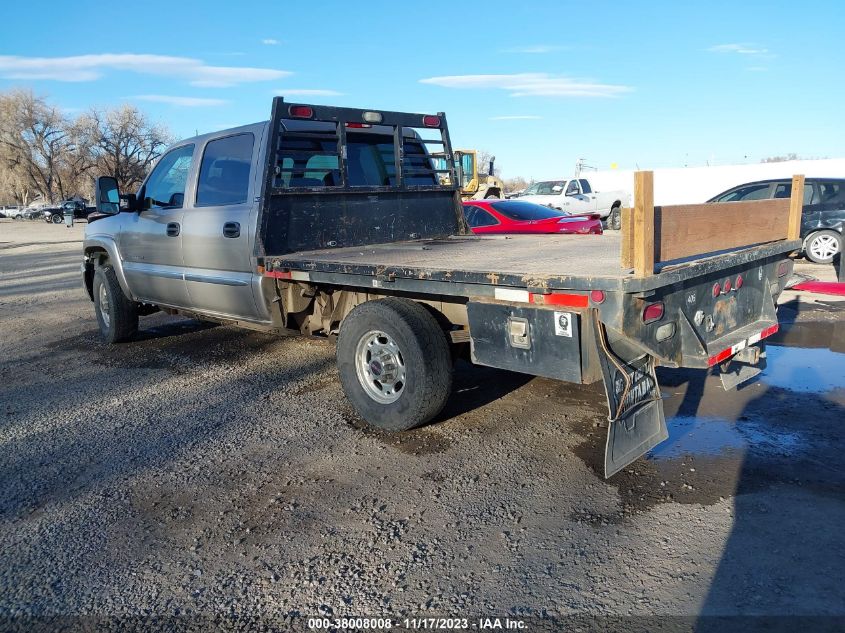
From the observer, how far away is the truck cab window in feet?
21.3

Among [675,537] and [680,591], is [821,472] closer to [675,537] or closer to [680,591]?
[675,537]

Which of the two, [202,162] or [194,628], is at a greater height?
[202,162]

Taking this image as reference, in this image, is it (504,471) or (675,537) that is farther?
(504,471)

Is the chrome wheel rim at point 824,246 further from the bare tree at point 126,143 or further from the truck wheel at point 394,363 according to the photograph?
the bare tree at point 126,143

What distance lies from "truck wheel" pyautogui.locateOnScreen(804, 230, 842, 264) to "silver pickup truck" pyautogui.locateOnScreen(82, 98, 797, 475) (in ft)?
26.5

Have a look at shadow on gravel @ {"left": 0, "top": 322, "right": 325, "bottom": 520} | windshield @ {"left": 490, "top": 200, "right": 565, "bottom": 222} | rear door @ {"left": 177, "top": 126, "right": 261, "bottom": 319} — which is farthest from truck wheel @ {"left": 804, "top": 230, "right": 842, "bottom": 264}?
rear door @ {"left": 177, "top": 126, "right": 261, "bottom": 319}

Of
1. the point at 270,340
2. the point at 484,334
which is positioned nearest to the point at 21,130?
the point at 270,340

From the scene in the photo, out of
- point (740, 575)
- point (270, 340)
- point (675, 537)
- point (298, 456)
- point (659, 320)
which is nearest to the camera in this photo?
point (740, 575)

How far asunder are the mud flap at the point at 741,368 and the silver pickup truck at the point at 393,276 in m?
0.02

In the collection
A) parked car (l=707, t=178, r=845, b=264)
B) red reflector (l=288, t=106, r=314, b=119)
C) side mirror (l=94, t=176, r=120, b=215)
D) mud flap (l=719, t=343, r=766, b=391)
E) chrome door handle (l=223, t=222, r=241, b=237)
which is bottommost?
mud flap (l=719, t=343, r=766, b=391)

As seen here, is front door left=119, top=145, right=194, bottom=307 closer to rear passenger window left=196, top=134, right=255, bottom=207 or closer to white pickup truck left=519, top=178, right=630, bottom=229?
rear passenger window left=196, top=134, right=255, bottom=207

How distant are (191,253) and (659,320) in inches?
169

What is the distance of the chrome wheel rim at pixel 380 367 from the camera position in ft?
15.0

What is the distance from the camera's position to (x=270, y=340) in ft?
25.4
